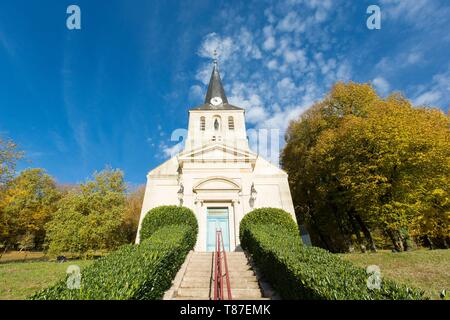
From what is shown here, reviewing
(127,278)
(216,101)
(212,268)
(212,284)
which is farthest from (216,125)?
(127,278)

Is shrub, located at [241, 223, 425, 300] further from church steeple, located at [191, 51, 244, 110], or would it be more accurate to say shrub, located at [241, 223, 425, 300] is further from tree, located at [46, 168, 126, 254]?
church steeple, located at [191, 51, 244, 110]

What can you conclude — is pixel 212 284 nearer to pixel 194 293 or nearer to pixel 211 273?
pixel 211 273

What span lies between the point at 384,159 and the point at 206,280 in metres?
13.0

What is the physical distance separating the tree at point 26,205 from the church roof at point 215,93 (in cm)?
1976

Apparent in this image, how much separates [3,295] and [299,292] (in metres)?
8.12

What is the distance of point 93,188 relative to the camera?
77.7 feet

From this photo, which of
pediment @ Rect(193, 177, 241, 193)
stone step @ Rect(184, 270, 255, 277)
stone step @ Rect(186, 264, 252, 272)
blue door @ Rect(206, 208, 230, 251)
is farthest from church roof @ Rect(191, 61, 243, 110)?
stone step @ Rect(184, 270, 255, 277)

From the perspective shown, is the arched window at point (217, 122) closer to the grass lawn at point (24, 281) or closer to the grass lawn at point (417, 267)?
the grass lawn at point (417, 267)

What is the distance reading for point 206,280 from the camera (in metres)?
8.59

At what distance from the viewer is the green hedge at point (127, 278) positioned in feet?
12.8
